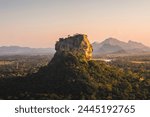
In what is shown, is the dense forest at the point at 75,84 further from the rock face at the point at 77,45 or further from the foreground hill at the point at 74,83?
the rock face at the point at 77,45

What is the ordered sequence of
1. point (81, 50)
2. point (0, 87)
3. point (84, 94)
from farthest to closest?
1. point (81, 50)
2. point (0, 87)
3. point (84, 94)

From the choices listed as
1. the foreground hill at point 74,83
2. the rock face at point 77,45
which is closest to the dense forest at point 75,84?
the foreground hill at point 74,83

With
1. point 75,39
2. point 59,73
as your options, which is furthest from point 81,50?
point 59,73

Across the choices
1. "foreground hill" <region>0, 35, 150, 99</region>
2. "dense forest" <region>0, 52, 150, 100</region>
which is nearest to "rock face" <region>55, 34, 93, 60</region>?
"foreground hill" <region>0, 35, 150, 99</region>

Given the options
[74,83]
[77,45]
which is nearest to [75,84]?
[74,83]

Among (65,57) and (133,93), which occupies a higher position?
(65,57)

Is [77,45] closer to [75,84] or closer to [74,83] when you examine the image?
[74,83]

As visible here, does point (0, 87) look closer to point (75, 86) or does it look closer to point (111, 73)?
point (75, 86)

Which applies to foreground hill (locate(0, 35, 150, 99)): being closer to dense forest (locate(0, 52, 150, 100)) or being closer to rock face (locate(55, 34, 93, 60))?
dense forest (locate(0, 52, 150, 100))
